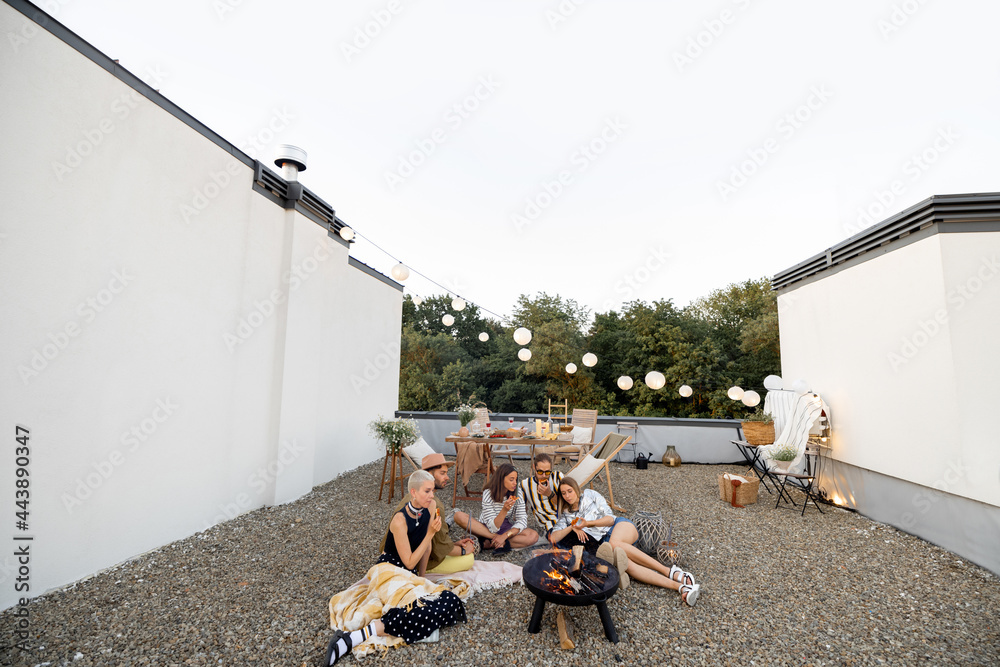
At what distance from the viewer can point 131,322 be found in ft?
Result: 10.5

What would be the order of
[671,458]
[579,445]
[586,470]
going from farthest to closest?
[671,458] → [579,445] → [586,470]

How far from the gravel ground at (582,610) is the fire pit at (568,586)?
0.13 m

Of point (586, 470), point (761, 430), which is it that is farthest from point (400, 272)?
point (761, 430)

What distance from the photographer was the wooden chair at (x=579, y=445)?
6078mm

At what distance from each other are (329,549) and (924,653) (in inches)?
159

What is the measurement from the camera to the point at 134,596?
263 centimetres

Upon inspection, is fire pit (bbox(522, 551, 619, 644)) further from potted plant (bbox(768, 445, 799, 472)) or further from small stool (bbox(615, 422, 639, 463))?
small stool (bbox(615, 422, 639, 463))

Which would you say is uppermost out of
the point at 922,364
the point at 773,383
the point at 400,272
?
the point at 400,272

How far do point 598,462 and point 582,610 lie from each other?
7.48 ft

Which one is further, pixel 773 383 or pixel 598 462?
pixel 773 383

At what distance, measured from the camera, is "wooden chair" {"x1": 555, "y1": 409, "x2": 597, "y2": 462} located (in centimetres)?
608

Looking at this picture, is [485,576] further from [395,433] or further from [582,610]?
[395,433]

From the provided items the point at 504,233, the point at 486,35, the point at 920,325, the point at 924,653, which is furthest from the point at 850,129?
the point at 504,233

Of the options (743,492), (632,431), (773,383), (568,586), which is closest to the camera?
(568,586)
